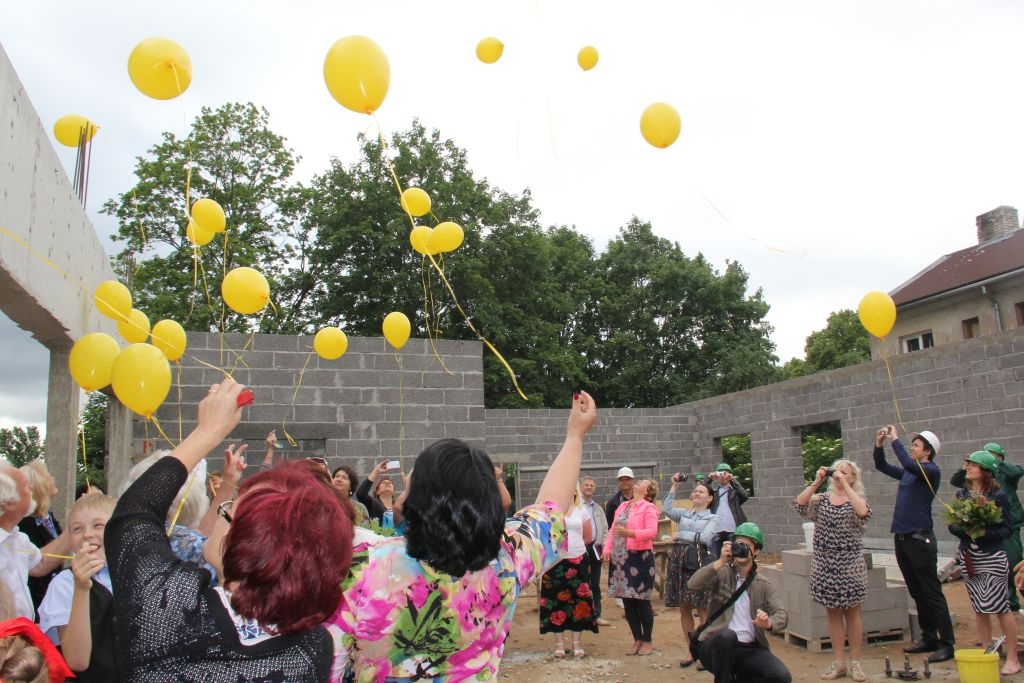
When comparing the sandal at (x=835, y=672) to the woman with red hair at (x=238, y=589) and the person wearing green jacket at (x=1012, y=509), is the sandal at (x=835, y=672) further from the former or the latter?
the woman with red hair at (x=238, y=589)

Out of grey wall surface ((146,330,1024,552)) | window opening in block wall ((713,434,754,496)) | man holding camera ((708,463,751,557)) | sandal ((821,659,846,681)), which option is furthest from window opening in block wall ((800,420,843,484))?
sandal ((821,659,846,681))

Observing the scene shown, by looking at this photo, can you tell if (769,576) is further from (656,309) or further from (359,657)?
(656,309)

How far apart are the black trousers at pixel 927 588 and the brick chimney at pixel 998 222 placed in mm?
20774

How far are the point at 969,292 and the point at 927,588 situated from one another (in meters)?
17.6

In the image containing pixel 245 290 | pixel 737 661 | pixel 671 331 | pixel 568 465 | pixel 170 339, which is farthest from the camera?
pixel 671 331

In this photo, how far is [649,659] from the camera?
6.52 m

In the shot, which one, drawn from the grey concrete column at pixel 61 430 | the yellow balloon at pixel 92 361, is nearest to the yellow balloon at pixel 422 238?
the yellow balloon at pixel 92 361

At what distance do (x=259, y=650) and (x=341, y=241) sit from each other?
823 inches

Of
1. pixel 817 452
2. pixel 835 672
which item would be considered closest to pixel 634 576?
pixel 835 672

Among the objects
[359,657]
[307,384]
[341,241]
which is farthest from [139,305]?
[359,657]

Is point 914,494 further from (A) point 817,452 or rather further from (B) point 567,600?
(A) point 817,452

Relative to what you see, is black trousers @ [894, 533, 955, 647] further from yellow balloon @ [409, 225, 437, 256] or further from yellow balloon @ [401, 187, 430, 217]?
yellow balloon @ [401, 187, 430, 217]

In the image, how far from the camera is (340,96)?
3.74 m

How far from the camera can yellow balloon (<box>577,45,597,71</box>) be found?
16.3 ft
